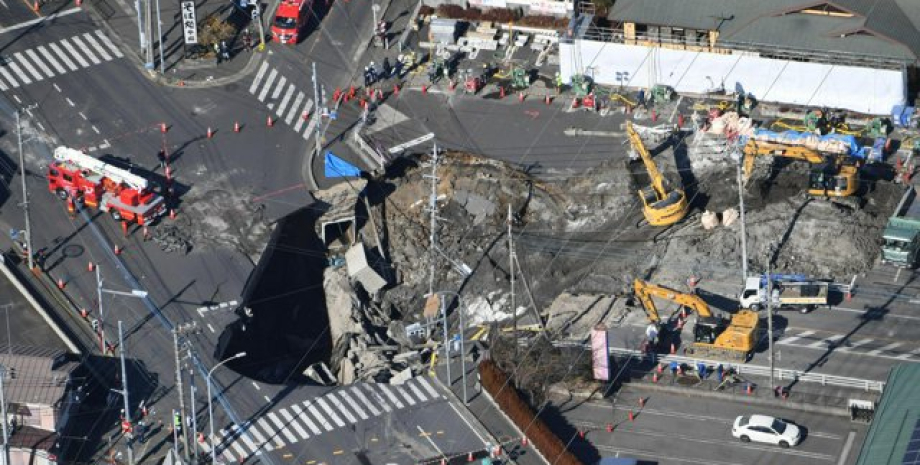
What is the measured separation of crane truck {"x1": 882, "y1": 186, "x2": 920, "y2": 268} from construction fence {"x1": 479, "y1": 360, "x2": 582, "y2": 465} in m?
29.1

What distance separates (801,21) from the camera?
196m

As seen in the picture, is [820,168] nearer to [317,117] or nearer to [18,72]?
[317,117]

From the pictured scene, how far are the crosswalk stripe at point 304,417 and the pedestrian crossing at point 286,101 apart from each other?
29523 millimetres

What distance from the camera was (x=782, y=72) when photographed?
19425 cm

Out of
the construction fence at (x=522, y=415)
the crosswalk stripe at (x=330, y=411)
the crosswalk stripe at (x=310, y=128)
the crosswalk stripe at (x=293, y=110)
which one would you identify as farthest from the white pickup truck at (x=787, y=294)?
the crosswalk stripe at (x=293, y=110)

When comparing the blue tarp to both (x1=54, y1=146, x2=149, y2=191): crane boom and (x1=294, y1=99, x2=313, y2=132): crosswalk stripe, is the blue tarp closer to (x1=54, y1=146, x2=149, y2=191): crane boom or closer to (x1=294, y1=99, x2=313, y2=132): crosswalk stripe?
(x1=294, y1=99, x2=313, y2=132): crosswalk stripe

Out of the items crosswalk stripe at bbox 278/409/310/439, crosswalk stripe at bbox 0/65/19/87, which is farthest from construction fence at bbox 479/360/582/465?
crosswalk stripe at bbox 0/65/19/87

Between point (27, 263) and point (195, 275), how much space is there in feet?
40.4

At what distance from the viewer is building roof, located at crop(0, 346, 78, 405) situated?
559 feet

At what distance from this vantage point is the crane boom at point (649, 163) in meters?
185

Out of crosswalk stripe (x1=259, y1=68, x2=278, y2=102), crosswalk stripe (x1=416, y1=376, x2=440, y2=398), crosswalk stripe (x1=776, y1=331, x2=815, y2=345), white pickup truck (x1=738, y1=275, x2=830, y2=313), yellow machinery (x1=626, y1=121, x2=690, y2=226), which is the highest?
crosswalk stripe (x1=259, y1=68, x2=278, y2=102)

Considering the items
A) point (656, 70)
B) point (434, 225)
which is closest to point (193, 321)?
point (434, 225)

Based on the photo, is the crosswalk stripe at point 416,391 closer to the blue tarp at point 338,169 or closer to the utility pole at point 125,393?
the utility pole at point 125,393

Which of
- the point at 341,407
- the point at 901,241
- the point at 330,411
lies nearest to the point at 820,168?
the point at 901,241
